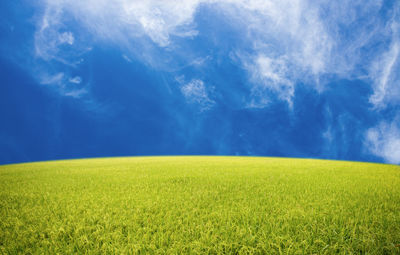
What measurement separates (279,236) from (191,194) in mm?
1797

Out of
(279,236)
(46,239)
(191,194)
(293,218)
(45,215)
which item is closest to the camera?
(279,236)

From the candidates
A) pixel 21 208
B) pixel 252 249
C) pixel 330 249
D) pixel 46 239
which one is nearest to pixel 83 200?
pixel 21 208

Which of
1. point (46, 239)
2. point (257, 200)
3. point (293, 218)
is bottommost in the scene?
point (46, 239)

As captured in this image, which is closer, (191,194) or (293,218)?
(293,218)

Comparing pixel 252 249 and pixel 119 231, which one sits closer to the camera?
pixel 252 249

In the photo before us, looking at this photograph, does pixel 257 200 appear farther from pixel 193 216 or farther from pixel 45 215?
pixel 45 215

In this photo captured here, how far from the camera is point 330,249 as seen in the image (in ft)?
5.50

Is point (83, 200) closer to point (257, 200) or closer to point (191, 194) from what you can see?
point (191, 194)

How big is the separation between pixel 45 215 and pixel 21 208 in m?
0.75

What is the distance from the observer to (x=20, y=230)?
211 cm

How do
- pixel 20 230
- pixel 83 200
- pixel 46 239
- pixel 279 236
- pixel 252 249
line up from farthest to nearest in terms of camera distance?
pixel 83 200 → pixel 20 230 → pixel 46 239 → pixel 279 236 → pixel 252 249

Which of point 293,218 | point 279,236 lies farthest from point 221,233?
point 293,218

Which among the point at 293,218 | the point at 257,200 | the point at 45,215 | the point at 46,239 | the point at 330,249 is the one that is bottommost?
the point at 46,239

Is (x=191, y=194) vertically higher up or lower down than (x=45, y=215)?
higher up
